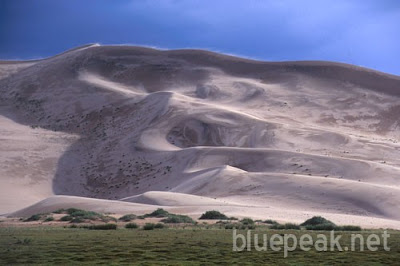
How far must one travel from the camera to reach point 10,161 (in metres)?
59.9

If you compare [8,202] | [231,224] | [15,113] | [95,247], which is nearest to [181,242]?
[95,247]

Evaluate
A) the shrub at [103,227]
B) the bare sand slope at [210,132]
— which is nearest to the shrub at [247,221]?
the bare sand slope at [210,132]

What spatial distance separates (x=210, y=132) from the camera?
63.9 meters

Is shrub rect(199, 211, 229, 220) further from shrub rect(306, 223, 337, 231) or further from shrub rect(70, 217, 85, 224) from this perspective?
shrub rect(70, 217, 85, 224)

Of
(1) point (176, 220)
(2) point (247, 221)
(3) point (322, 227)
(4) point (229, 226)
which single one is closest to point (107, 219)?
(1) point (176, 220)

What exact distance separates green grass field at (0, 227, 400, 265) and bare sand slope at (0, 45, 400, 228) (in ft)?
43.0

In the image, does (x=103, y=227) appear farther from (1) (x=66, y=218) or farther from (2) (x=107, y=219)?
(1) (x=66, y=218)

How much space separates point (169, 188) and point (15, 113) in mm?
41247

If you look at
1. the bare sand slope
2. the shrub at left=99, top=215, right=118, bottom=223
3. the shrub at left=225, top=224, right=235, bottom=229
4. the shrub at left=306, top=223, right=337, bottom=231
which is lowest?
the shrub at left=306, top=223, right=337, bottom=231

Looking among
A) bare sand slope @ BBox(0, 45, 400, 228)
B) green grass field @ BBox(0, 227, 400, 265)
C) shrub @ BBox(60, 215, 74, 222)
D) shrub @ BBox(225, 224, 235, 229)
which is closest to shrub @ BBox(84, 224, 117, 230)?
green grass field @ BBox(0, 227, 400, 265)

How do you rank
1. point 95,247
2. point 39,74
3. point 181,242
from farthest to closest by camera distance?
point 39,74, point 181,242, point 95,247

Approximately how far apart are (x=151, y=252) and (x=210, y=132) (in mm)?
47151

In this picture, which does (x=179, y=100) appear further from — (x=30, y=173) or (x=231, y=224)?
(x=231, y=224)

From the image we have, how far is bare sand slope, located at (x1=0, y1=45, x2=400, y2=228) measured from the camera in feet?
133
